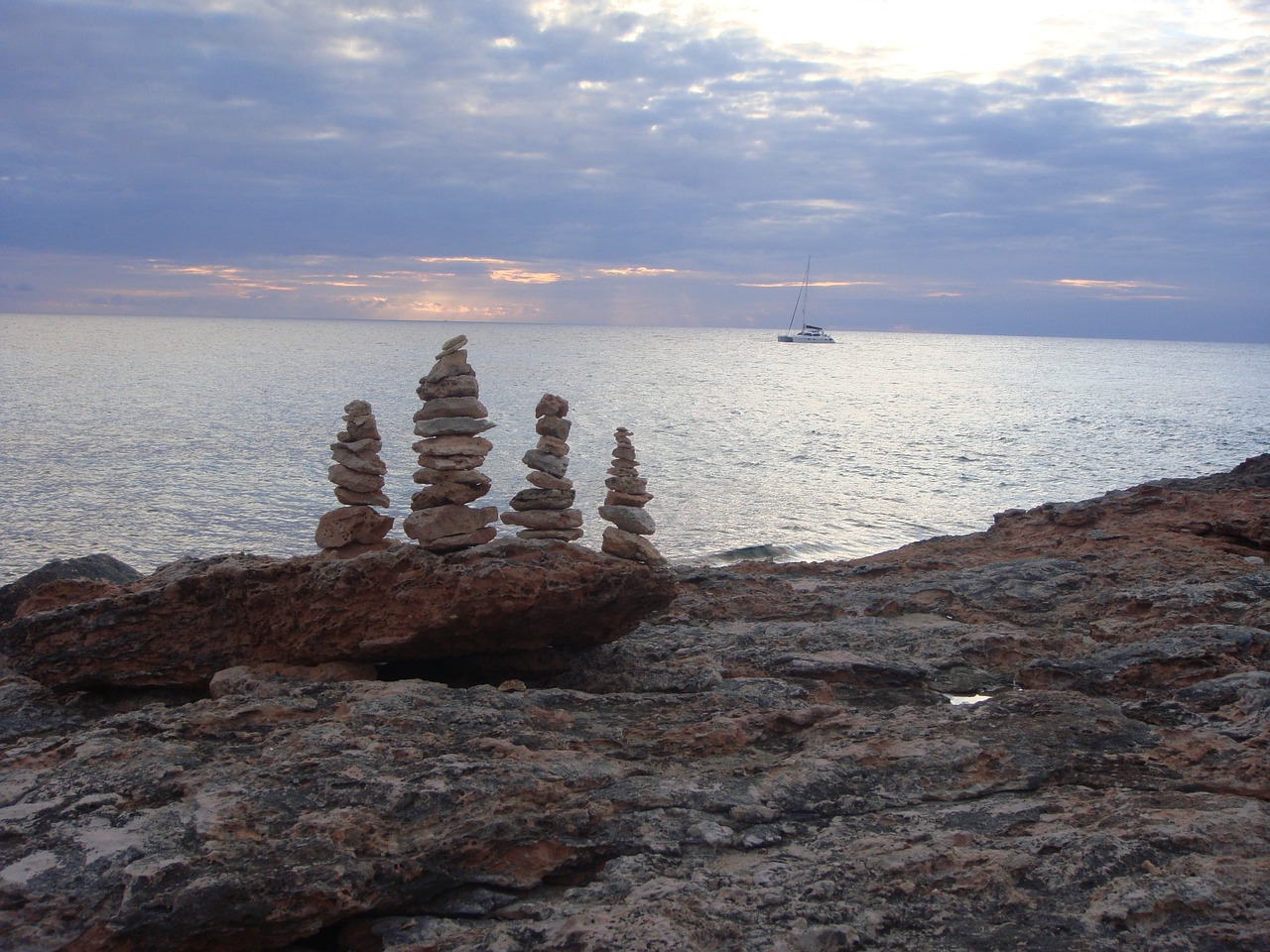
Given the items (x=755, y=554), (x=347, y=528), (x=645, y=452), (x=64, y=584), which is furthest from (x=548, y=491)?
(x=645, y=452)

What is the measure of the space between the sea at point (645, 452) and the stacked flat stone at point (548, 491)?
18.4 meters

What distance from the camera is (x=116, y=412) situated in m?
72.8

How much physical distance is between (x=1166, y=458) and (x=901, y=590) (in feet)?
185

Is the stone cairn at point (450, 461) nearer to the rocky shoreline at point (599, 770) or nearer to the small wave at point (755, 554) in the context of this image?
the rocky shoreline at point (599, 770)

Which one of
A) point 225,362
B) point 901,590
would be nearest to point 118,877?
point 901,590

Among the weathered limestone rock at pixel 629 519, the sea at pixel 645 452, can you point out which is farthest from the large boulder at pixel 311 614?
the sea at pixel 645 452

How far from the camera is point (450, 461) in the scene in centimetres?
1145

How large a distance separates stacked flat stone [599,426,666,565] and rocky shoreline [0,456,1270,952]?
98 cm

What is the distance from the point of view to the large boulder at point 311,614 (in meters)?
10.1

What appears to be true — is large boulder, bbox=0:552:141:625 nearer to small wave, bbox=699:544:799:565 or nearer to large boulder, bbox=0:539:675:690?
large boulder, bbox=0:539:675:690

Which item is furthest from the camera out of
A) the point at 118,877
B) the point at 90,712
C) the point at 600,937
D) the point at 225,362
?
the point at 225,362

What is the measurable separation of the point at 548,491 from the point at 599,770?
199 inches

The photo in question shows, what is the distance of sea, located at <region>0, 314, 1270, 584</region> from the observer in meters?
35.2

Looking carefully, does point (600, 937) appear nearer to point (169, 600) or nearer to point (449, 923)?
point (449, 923)
